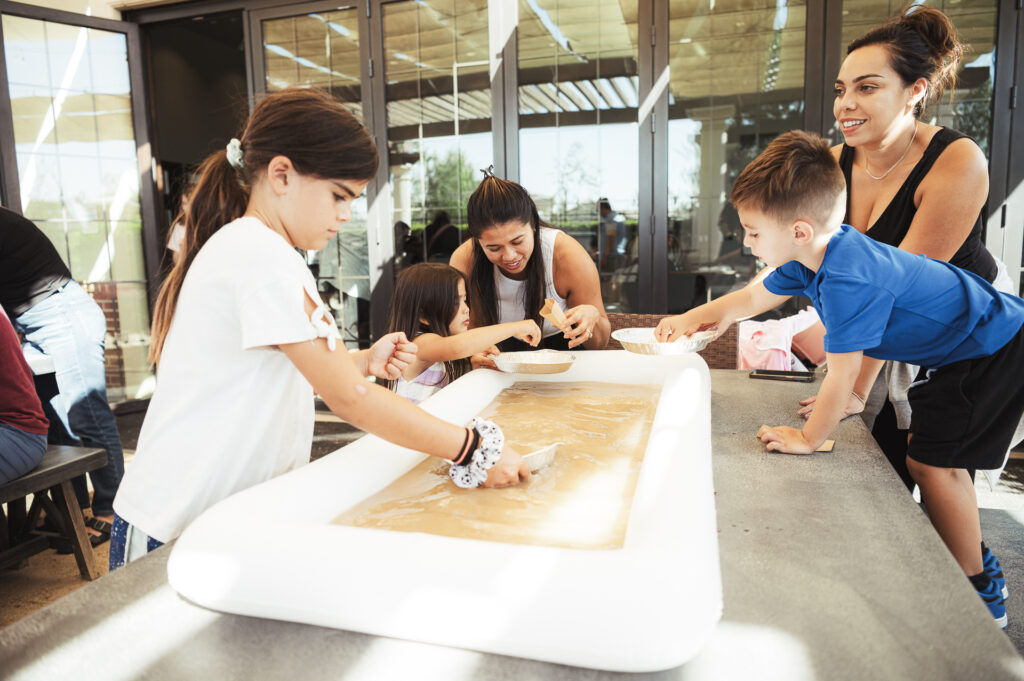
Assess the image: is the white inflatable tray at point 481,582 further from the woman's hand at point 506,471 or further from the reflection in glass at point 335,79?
the reflection in glass at point 335,79

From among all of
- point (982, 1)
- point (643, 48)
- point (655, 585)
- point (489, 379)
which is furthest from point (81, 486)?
point (982, 1)

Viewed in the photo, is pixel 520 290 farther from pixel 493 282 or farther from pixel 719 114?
pixel 719 114

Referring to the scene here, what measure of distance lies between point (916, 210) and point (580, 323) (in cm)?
96

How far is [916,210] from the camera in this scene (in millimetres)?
1614

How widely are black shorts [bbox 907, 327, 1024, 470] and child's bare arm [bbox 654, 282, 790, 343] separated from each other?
495 mm

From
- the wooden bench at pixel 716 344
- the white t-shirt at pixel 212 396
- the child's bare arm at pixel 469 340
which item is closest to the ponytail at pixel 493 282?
the child's bare arm at pixel 469 340

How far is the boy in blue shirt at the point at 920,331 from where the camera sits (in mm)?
1262

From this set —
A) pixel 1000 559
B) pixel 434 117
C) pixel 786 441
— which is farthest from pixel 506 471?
pixel 434 117

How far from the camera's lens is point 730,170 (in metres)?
Answer: 3.86

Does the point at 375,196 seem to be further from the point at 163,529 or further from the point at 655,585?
the point at 655,585

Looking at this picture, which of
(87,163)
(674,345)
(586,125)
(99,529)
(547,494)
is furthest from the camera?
(87,163)

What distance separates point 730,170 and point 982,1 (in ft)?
4.85

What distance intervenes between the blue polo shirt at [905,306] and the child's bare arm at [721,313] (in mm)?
338

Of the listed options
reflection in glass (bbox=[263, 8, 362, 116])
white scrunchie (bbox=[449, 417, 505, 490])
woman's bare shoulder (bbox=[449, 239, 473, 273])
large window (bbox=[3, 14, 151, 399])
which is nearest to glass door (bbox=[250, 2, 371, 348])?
reflection in glass (bbox=[263, 8, 362, 116])
